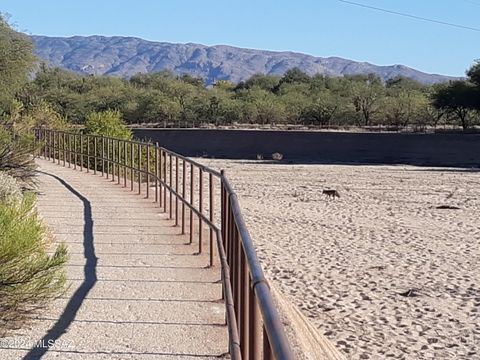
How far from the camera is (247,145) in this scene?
5725 cm

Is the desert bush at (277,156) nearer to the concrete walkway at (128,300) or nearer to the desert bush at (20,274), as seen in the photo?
the concrete walkway at (128,300)

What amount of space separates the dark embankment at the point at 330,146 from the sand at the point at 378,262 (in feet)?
62.4

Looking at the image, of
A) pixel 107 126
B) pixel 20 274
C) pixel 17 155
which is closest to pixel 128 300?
pixel 20 274

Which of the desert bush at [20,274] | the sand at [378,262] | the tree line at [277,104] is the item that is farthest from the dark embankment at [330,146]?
the desert bush at [20,274]

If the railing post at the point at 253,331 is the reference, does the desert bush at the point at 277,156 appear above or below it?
below

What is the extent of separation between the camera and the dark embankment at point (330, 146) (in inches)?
2020

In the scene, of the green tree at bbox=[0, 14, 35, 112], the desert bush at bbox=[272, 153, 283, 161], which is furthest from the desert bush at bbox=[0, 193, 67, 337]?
the desert bush at bbox=[272, 153, 283, 161]

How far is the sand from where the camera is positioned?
34.0 ft

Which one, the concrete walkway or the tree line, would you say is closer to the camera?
the concrete walkway

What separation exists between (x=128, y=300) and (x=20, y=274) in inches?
46.7

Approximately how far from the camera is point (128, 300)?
324 inches

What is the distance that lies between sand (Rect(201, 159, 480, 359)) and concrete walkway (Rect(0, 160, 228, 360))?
1.88m

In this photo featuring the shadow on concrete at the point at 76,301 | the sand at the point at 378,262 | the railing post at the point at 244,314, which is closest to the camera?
the railing post at the point at 244,314

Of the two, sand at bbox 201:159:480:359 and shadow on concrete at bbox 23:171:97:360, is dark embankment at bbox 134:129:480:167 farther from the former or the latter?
shadow on concrete at bbox 23:171:97:360
